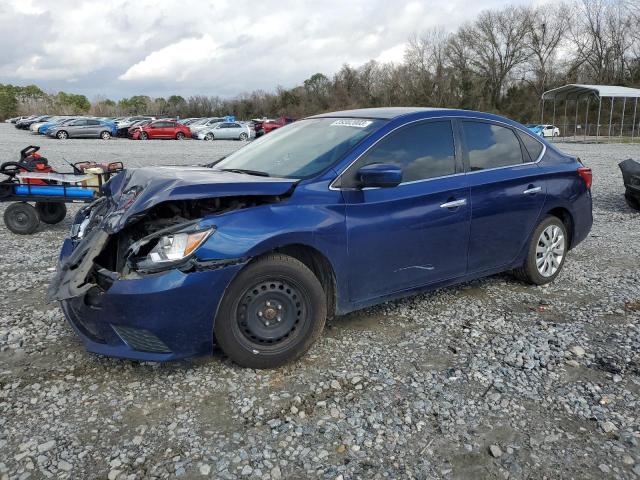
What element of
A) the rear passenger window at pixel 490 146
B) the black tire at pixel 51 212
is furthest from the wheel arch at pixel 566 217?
the black tire at pixel 51 212

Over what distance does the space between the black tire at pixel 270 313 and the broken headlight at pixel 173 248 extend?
331 millimetres

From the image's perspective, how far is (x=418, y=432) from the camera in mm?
2877

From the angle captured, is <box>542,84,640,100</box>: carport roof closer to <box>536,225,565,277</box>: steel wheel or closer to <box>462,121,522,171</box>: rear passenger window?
<box>536,225,565,277</box>: steel wheel

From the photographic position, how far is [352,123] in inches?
169

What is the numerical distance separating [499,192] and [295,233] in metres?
2.08

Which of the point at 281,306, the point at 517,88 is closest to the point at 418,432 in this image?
the point at 281,306

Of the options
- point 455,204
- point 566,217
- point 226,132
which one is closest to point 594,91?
point 226,132

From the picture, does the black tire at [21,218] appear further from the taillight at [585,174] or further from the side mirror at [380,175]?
the taillight at [585,174]

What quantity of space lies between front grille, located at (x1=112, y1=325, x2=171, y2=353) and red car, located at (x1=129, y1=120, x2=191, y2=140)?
1403 inches

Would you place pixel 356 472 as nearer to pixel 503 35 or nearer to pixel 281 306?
pixel 281 306

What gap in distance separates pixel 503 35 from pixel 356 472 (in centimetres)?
7276

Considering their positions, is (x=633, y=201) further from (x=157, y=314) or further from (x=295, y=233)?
(x=157, y=314)

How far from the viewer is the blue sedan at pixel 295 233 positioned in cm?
319

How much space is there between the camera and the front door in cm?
377
